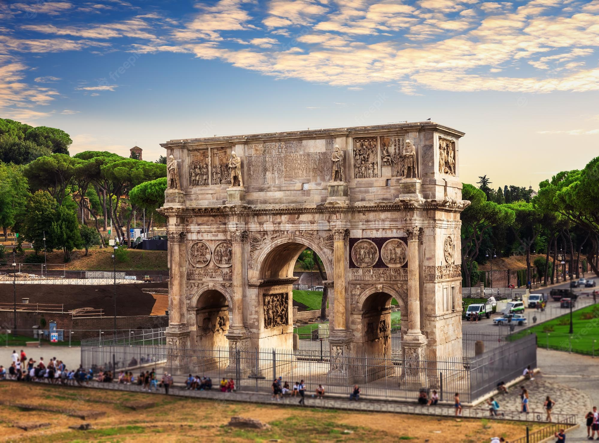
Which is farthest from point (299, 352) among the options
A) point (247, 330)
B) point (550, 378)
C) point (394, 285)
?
point (550, 378)

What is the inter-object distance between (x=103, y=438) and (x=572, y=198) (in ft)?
147

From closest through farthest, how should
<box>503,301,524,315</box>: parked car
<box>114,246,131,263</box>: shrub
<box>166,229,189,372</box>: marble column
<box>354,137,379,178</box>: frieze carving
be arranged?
<box>354,137,379,178</box>: frieze carving → <box>166,229,189,372</box>: marble column → <box>503,301,524,315</box>: parked car → <box>114,246,131,263</box>: shrub

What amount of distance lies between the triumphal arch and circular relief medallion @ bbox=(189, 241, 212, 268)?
7 centimetres

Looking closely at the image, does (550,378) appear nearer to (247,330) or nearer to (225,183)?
(247,330)

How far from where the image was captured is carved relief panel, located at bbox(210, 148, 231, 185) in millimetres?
45031

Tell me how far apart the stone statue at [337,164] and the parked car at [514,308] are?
3984 cm

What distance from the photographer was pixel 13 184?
100438 mm

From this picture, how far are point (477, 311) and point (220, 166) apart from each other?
38788 millimetres

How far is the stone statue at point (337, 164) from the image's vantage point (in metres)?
41.1

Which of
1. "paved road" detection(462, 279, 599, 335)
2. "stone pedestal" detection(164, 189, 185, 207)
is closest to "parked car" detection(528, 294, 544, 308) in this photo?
"paved road" detection(462, 279, 599, 335)

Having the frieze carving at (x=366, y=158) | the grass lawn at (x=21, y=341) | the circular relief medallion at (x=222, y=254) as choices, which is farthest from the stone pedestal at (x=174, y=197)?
the grass lawn at (x=21, y=341)

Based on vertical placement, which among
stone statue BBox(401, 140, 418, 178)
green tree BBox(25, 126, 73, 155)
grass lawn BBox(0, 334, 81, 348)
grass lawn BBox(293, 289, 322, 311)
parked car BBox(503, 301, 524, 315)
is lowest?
grass lawn BBox(0, 334, 81, 348)

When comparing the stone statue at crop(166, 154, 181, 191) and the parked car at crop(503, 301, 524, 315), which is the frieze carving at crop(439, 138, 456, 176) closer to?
the stone statue at crop(166, 154, 181, 191)

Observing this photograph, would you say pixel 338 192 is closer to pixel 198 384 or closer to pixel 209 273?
pixel 209 273
